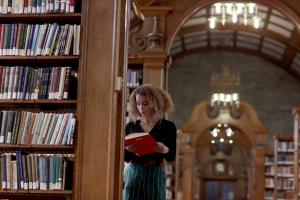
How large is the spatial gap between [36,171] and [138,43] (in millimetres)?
4647

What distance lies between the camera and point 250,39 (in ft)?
70.8

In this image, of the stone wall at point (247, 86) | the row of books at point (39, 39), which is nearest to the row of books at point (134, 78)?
the row of books at point (39, 39)

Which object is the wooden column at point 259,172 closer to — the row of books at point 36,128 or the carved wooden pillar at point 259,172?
the carved wooden pillar at point 259,172

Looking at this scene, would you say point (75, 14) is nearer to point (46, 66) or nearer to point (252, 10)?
point (46, 66)

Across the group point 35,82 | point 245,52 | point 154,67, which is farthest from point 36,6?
point 245,52

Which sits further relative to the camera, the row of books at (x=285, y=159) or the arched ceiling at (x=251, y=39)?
the arched ceiling at (x=251, y=39)

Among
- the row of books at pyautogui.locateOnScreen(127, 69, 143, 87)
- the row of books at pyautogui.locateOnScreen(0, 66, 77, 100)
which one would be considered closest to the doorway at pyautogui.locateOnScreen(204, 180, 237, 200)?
the row of books at pyautogui.locateOnScreen(127, 69, 143, 87)

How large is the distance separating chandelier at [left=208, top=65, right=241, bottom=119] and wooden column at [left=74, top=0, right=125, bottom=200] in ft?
51.3

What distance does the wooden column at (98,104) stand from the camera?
4.13 meters

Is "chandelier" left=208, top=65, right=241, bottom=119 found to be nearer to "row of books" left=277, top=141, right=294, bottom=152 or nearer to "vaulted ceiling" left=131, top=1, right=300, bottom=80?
"vaulted ceiling" left=131, top=1, right=300, bottom=80

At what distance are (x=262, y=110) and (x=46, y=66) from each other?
19.5 m

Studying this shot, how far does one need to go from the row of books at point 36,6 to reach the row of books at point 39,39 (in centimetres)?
10

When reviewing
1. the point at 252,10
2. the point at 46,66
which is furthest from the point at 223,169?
the point at 46,66

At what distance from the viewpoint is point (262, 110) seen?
23594 mm
